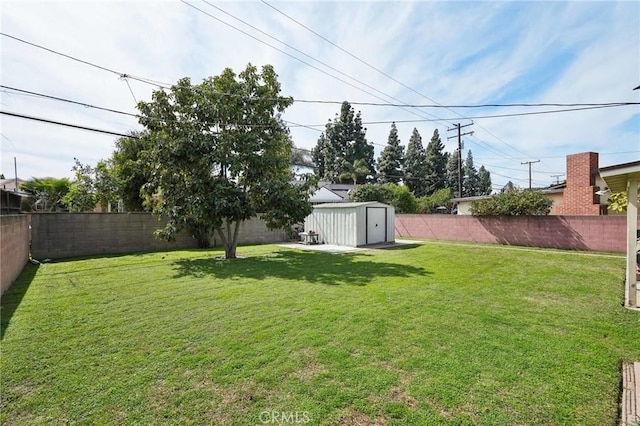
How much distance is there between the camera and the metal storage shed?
13.6 metres

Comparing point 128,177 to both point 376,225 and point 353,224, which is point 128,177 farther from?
point 376,225

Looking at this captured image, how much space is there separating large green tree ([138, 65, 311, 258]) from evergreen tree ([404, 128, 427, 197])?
3482cm

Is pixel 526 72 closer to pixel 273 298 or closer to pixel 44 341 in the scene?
pixel 273 298

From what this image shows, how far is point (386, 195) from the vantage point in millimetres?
24844

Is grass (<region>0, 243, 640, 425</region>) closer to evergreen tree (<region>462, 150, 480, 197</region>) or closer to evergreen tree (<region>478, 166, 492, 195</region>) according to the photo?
evergreen tree (<region>462, 150, 480, 197</region>)

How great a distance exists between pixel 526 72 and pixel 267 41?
903cm

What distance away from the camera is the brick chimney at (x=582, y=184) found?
13117 mm

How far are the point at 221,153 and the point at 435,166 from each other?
38.6 meters

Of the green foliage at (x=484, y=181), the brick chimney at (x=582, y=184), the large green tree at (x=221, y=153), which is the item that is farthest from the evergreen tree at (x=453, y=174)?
the large green tree at (x=221, y=153)

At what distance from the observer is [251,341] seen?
359cm

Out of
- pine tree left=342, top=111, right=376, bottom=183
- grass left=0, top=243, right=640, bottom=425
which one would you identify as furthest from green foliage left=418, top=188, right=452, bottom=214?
grass left=0, top=243, right=640, bottom=425

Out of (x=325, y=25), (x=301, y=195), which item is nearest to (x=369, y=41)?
(x=325, y=25)

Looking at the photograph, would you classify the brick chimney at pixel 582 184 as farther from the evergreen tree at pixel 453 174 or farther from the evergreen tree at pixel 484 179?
the evergreen tree at pixel 484 179

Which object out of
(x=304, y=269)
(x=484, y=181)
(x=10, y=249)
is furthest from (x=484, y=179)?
(x=10, y=249)
